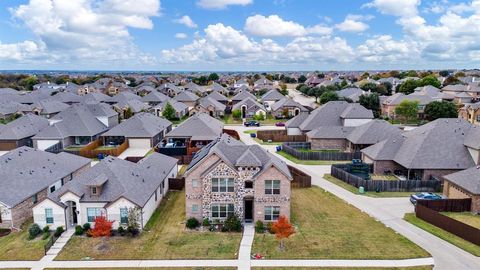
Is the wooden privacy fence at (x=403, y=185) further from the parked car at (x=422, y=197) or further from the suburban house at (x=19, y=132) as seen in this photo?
the suburban house at (x=19, y=132)

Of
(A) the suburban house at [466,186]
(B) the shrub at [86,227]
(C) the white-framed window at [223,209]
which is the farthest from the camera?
(A) the suburban house at [466,186]

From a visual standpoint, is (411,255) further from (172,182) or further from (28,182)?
(28,182)

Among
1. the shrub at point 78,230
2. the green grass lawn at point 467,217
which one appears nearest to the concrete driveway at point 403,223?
the green grass lawn at point 467,217

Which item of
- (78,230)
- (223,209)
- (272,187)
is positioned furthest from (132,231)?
(272,187)

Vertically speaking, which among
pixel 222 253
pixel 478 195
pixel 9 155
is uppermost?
pixel 9 155

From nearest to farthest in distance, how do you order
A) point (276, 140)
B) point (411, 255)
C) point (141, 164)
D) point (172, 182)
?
point (411, 255) → point (141, 164) → point (172, 182) → point (276, 140)

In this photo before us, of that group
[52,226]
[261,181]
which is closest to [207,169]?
[261,181]

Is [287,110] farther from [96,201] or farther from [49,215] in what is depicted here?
[49,215]
